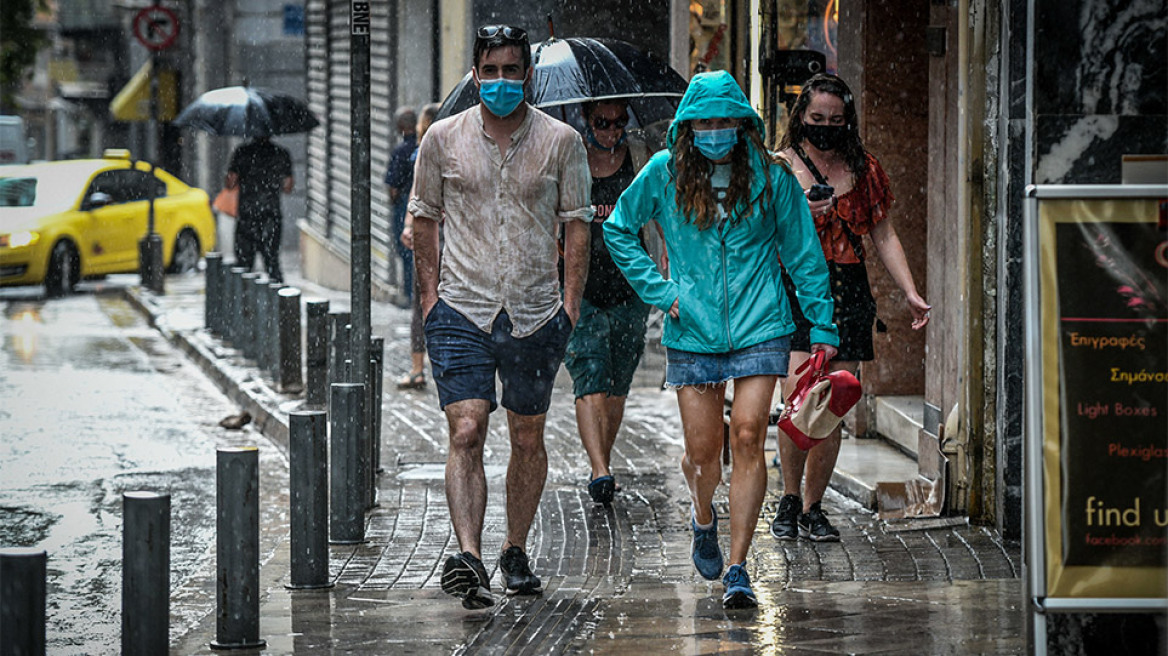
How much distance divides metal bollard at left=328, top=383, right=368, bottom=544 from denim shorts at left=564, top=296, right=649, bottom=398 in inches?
49.1

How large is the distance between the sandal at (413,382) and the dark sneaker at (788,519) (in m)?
5.50

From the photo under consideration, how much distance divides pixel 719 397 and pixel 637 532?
1369 millimetres

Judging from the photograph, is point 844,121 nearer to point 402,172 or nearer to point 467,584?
point 467,584

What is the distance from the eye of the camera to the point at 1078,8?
16.1ft

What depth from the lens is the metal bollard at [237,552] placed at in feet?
19.2

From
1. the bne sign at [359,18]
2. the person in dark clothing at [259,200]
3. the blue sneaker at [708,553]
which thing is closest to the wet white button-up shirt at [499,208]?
the blue sneaker at [708,553]

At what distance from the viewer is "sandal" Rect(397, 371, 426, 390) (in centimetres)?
1264

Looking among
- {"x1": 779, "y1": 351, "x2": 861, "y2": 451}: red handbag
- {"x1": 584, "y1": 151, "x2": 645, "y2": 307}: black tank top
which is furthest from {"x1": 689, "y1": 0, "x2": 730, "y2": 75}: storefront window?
{"x1": 779, "y1": 351, "x2": 861, "y2": 451}: red handbag

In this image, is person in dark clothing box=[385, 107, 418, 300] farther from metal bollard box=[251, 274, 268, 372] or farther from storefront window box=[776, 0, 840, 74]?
storefront window box=[776, 0, 840, 74]

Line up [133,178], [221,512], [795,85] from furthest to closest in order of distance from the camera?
1. [133,178]
2. [795,85]
3. [221,512]

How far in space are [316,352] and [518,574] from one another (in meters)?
4.57

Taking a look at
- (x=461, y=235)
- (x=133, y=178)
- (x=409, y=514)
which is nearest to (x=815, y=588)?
(x=461, y=235)

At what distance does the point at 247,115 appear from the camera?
17516 millimetres

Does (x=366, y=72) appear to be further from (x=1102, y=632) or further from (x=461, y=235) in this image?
(x=1102, y=632)
